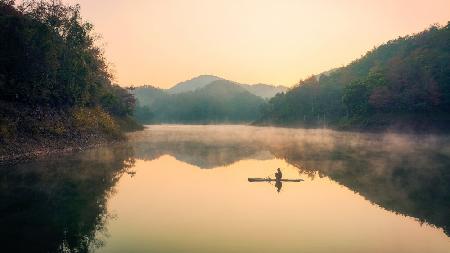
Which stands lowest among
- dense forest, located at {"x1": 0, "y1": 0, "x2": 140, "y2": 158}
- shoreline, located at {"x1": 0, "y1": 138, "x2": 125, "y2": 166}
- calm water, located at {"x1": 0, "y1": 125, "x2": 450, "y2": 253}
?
calm water, located at {"x1": 0, "y1": 125, "x2": 450, "y2": 253}

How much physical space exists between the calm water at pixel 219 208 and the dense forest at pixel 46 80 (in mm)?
9450

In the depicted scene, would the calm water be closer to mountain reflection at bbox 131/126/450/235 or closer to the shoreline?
mountain reflection at bbox 131/126/450/235

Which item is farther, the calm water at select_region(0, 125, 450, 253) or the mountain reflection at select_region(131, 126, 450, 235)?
the mountain reflection at select_region(131, 126, 450, 235)

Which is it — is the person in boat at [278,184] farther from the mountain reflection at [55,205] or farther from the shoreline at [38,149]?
the shoreline at [38,149]

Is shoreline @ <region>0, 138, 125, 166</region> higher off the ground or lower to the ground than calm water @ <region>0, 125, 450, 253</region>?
higher

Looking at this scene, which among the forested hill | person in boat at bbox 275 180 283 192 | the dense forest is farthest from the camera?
the forested hill

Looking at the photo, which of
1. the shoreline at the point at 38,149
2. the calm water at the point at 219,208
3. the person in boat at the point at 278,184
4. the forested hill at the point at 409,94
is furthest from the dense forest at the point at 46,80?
the forested hill at the point at 409,94

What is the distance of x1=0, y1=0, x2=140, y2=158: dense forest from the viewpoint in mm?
48688

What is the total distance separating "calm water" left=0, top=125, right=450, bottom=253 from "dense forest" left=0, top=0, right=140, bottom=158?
31.0 ft

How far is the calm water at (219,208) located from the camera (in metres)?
17.8

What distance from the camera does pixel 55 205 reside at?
24.1m

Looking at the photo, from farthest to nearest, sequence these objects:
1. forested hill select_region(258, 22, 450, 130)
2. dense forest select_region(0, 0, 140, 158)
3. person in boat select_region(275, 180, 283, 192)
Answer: forested hill select_region(258, 22, 450, 130) < dense forest select_region(0, 0, 140, 158) < person in boat select_region(275, 180, 283, 192)

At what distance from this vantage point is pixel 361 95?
431 feet

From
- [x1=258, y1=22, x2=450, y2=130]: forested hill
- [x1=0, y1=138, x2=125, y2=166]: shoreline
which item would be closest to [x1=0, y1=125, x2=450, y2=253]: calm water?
[x1=0, y1=138, x2=125, y2=166]: shoreline
